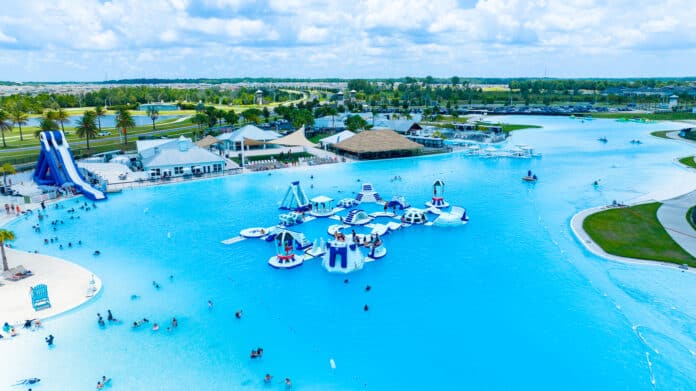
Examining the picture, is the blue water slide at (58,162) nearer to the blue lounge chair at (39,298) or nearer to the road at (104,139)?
the road at (104,139)

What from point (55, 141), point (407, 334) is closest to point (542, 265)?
point (407, 334)

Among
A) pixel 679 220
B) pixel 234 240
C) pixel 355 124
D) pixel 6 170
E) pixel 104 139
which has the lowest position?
pixel 234 240

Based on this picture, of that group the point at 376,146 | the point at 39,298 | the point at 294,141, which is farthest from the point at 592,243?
the point at 294,141

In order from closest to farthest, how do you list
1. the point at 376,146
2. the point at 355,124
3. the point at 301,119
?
1. the point at 376,146
2. the point at 355,124
3. the point at 301,119

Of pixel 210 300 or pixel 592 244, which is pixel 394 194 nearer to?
pixel 592 244

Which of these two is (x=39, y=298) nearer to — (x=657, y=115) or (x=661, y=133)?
(x=661, y=133)

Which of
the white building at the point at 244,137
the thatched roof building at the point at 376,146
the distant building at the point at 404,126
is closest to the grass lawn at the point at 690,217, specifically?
the thatched roof building at the point at 376,146
